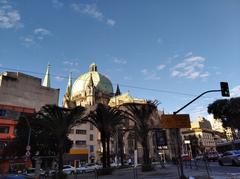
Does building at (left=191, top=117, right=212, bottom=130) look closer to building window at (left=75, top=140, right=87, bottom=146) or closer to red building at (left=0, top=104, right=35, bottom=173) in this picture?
building window at (left=75, top=140, right=87, bottom=146)

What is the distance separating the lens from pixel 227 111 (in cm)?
5378

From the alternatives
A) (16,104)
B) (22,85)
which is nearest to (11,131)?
(16,104)

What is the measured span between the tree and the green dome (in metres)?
72.0

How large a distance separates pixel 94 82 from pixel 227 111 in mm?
79564

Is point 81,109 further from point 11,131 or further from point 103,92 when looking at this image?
point 103,92

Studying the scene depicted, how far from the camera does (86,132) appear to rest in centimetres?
7444

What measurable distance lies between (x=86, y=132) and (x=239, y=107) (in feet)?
141

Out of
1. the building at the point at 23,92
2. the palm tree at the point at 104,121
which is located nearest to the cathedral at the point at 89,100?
the building at the point at 23,92

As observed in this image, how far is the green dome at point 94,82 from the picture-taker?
124 m

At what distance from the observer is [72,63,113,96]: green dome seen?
406ft

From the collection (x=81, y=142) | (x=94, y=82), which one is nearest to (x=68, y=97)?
(x=94, y=82)

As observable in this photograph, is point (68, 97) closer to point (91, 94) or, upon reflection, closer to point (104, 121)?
point (91, 94)

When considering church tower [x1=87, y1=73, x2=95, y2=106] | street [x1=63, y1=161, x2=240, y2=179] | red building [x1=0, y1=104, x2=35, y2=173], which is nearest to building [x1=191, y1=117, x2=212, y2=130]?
church tower [x1=87, y1=73, x2=95, y2=106]

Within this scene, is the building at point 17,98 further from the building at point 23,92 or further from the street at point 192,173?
the street at point 192,173
